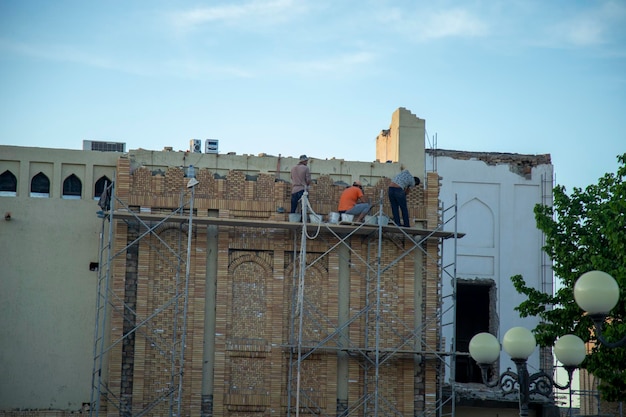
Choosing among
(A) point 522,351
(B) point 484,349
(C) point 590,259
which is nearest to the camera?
(A) point 522,351

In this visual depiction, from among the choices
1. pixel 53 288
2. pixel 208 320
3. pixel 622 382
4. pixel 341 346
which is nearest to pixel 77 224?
pixel 53 288

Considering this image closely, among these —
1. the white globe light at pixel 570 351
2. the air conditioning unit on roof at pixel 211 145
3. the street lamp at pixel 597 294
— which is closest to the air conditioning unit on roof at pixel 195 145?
the air conditioning unit on roof at pixel 211 145

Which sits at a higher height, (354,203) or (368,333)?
(354,203)

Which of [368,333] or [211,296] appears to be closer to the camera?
[211,296]

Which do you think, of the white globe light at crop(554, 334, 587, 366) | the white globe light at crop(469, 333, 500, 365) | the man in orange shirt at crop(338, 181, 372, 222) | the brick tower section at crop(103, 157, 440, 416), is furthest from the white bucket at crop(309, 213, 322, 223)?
the white globe light at crop(554, 334, 587, 366)

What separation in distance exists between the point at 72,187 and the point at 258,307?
16.6ft

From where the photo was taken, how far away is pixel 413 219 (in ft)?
85.3

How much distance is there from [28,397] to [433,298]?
9346mm

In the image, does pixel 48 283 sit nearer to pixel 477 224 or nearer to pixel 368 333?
pixel 368 333

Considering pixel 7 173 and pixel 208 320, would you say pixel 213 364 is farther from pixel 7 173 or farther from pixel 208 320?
pixel 7 173

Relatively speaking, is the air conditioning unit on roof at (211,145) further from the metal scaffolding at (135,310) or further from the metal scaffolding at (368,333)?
the metal scaffolding at (368,333)

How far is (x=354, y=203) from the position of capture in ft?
82.8

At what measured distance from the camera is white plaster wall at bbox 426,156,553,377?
103 ft

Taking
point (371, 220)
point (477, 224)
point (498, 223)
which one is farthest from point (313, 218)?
point (498, 223)
